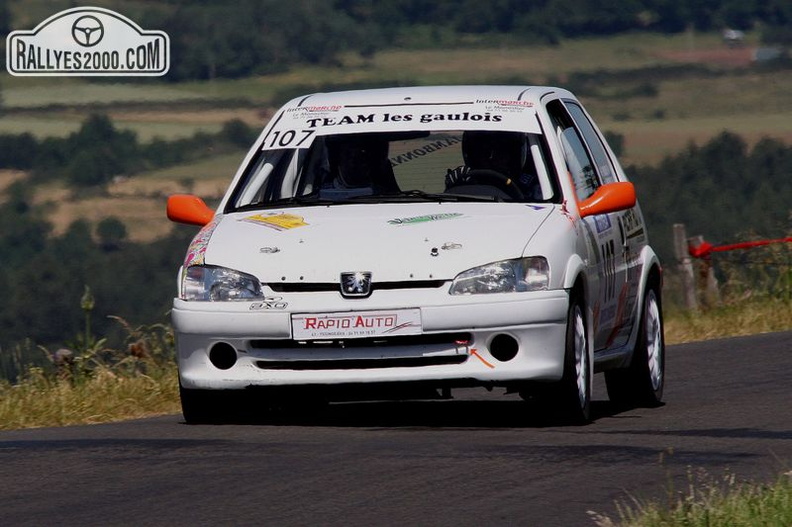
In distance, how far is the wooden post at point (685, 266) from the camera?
18.9 meters

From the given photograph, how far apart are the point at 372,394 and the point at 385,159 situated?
162cm

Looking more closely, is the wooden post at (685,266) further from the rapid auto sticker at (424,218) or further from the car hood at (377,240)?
the rapid auto sticker at (424,218)

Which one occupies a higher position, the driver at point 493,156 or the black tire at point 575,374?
the driver at point 493,156

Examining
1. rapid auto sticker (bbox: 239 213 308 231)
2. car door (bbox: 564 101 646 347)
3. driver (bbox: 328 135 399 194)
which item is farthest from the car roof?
rapid auto sticker (bbox: 239 213 308 231)

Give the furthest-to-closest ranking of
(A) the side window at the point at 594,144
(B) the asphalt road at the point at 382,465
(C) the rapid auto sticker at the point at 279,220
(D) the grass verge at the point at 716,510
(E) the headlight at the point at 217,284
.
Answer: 1. (A) the side window at the point at 594,144
2. (C) the rapid auto sticker at the point at 279,220
3. (E) the headlight at the point at 217,284
4. (B) the asphalt road at the point at 382,465
5. (D) the grass verge at the point at 716,510

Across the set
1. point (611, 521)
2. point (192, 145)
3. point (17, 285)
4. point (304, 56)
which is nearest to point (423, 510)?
point (611, 521)

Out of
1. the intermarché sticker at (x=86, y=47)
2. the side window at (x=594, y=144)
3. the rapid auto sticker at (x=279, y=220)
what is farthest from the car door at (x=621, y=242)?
the intermarché sticker at (x=86, y=47)

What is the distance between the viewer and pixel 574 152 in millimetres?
9859

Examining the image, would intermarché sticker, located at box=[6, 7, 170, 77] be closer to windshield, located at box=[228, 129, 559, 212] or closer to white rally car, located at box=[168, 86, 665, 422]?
windshield, located at box=[228, 129, 559, 212]

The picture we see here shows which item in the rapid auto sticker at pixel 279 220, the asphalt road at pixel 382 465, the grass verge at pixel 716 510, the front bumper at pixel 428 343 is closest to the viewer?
the grass verge at pixel 716 510

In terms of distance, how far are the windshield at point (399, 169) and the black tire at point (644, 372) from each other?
1319mm

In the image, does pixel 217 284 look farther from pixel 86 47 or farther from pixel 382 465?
pixel 86 47

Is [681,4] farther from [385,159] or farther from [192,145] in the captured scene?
[385,159]

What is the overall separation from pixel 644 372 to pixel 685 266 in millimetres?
9052
